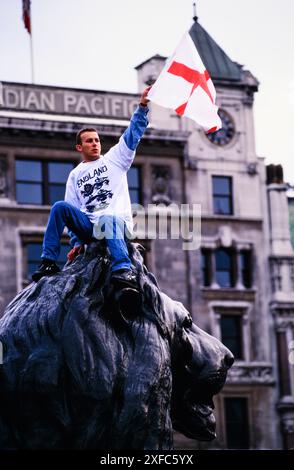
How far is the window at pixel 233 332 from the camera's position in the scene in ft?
144

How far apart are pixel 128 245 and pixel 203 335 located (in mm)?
992

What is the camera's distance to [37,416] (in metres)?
8.63

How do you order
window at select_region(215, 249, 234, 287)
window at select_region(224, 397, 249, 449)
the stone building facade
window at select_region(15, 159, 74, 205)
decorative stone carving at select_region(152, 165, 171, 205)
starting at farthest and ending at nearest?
window at select_region(215, 249, 234, 287)
decorative stone carving at select_region(152, 165, 171, 205)
window at select_region(224, 397, 249, 449)
window at select_region(15, 159, 74, 205)
the stone building facade

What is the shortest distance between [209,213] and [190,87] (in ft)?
114

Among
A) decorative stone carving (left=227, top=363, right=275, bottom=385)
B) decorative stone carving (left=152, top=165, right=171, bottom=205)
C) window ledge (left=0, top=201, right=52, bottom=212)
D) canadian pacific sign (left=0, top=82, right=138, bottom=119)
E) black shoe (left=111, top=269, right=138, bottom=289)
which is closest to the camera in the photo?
black shoe (left=111, top=269, right=138, bottom=289)

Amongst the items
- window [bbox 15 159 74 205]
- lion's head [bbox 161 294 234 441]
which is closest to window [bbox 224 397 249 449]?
window [bbox 15 159 74 205]

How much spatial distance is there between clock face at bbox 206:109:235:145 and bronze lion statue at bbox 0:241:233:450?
36.7 meters

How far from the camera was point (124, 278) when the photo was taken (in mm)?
8891

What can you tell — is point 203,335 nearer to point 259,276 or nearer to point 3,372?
point 3,372

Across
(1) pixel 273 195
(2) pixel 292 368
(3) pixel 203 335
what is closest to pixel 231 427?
(2) pixel 292 368

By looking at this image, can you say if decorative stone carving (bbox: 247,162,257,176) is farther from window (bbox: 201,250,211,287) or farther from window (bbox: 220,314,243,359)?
window (bbox: 220,314,243,359)

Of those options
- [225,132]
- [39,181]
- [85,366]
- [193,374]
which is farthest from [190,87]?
[225,132]

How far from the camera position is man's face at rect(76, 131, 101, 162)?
9500 mm

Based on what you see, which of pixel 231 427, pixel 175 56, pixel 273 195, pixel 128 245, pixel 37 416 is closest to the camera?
pixel 37 416
